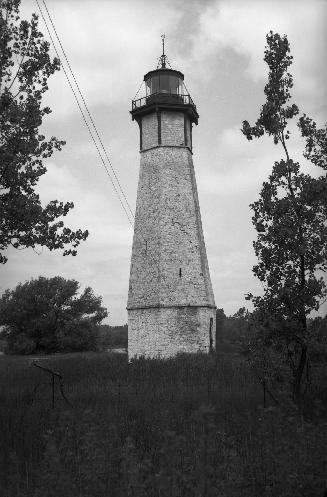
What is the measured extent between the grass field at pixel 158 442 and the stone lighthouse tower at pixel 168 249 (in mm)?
8376

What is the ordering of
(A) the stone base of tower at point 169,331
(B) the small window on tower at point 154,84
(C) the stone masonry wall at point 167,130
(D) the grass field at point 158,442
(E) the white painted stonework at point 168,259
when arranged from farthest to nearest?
(B) the small window on tower at point 154,84
(C) the stone masonry wall at point 167,130
(E) the white painted stonework at point 168,259
(A) the stone base of tower at point 169,331
(D) the grass field at point 158,442

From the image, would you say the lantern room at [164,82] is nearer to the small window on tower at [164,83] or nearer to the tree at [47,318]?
the small window on tower at [164,83]

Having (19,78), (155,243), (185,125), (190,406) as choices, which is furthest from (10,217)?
(185,125)

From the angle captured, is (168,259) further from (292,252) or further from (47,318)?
(47,318)

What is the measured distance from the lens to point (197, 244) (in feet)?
93.9

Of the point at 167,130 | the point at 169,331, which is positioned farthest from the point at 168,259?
the point at 167,130

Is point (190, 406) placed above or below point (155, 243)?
below

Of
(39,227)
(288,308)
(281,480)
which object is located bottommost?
(281,480)

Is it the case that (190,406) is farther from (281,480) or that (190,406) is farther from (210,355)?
(210,355)

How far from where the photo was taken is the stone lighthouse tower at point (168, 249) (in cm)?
2750

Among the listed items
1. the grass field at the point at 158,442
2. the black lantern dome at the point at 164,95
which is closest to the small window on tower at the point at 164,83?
the black lantern dome at the point at 164,95

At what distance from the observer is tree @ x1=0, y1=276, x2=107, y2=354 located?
45.2m

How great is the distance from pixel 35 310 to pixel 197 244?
2403 cm

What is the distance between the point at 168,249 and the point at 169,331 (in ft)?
15.5
